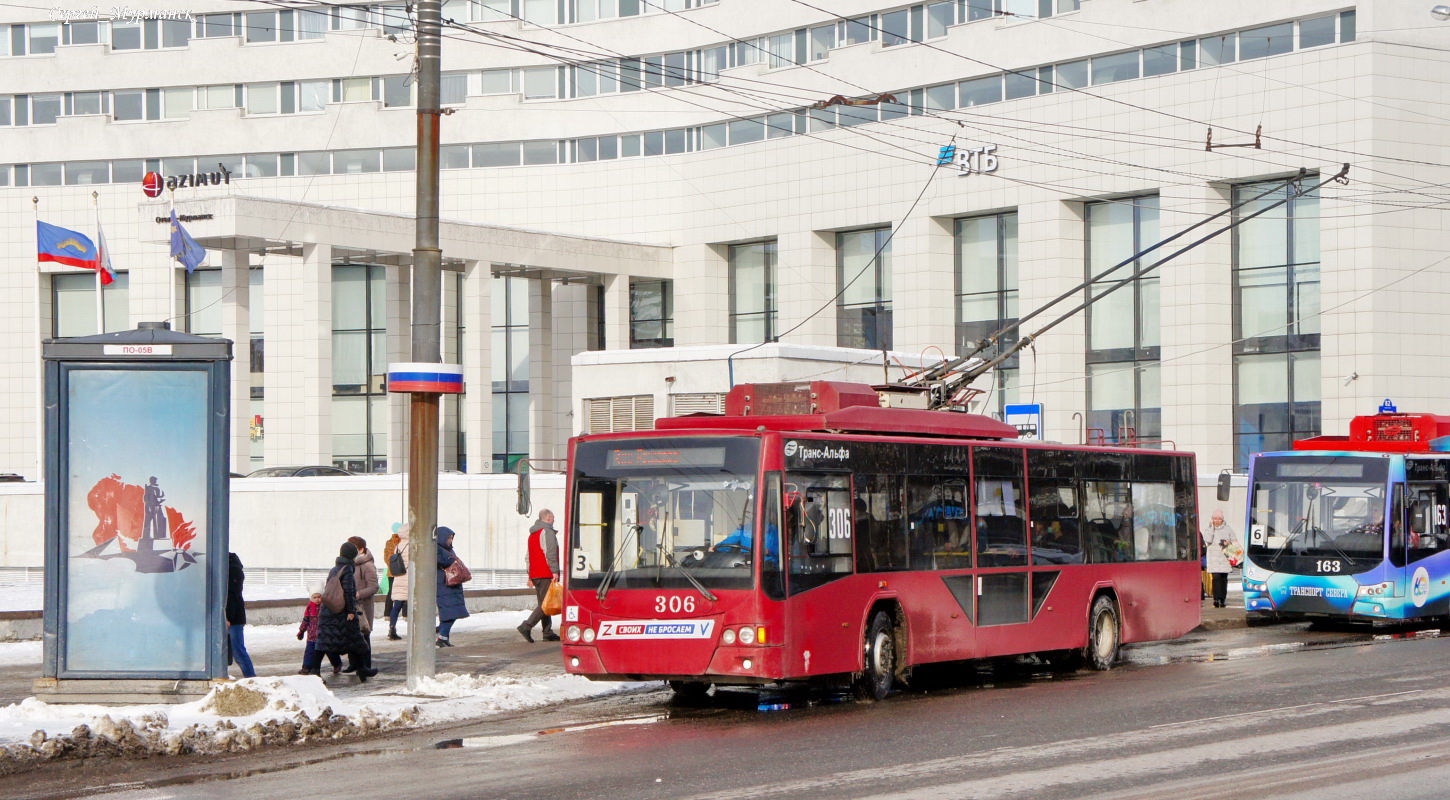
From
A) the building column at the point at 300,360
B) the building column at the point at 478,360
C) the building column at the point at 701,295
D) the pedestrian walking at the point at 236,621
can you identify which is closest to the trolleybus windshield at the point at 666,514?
the pedestrian walking at the point at 236,621

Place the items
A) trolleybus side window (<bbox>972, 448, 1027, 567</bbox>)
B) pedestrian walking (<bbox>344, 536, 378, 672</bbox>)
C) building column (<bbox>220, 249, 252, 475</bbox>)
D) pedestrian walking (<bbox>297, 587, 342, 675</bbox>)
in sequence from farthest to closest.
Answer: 1. building column (<bbox>220, 249, 252, 475</bbox>)
2. pedestrian walking (<bbox>344, 536, 378, 672</bbox>)
3. trolleybus side window (<bbox>972, 448, 1027, 567</bbox>)
4. pedestrian walking (<bbox>297, 587, 342, 675</bbox>)

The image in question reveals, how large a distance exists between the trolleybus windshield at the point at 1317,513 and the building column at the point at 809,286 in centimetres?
2929

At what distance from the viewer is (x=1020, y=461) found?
717 inches

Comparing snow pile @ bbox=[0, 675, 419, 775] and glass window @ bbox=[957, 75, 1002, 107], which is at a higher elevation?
glass window @ bbox=[957, 75, 1002, 107]

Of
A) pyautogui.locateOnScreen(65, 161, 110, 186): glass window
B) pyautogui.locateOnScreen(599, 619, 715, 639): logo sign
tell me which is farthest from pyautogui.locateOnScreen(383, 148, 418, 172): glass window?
pyautogui.locateOnScreen(599, 619, 715, 639): logo sign

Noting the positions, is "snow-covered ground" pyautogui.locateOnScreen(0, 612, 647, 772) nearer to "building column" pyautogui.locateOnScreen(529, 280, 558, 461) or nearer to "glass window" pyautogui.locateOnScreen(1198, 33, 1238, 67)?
"glass window" pyautogui.locateOnScreen(1198, 33, 1238, 67)

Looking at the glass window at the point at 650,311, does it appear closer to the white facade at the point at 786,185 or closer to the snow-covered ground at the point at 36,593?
the white facade at the point at 786,185

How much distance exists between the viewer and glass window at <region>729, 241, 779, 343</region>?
56.8 meters

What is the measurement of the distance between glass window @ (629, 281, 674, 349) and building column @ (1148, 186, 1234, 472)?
18.3m

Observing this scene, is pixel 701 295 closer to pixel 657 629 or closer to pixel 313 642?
pixel 313 642

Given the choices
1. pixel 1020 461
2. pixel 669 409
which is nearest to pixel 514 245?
pixel 669 409

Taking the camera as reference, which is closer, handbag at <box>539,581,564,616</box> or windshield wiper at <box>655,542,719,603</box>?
windshield wiper at <box>655,542,719,603</box>

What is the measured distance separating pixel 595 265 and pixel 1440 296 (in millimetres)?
25034

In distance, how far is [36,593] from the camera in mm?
29578
